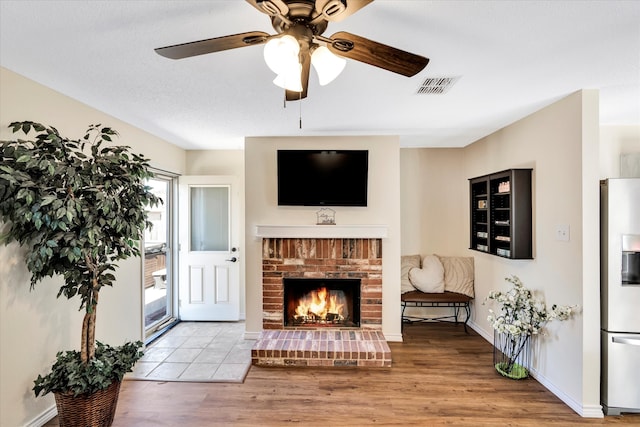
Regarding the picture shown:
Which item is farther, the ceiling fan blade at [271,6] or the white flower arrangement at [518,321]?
the white flower arrangement at [518,321]

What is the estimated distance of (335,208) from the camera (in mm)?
3848

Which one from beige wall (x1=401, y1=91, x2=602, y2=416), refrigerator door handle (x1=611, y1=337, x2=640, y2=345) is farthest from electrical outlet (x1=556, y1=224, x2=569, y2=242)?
refrigerator door handle (x1=611, y1=337, x2=640, y2=345)

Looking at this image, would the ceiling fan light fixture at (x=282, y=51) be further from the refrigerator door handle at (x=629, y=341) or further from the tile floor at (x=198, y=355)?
the refrigerator door handle at (x=629, y=341)

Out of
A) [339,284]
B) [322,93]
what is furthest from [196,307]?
[322,93]

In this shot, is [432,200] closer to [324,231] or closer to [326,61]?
[324,231]

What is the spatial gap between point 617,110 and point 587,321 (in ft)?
6.24

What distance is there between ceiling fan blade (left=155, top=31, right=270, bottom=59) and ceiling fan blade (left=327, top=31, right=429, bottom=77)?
11.1 inches

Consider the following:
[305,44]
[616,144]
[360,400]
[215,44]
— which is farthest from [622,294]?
[215,44]

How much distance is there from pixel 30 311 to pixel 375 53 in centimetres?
273

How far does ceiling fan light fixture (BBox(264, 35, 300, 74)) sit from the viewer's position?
3.75 ft

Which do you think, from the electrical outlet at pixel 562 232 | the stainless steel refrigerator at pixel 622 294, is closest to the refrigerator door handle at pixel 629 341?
the stainless steel refrigerator at pixel 622 294

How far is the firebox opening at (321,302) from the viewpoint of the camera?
3.83 m

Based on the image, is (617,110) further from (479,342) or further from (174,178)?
(174,178)

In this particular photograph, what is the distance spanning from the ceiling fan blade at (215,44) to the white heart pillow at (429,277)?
3.69 meters
